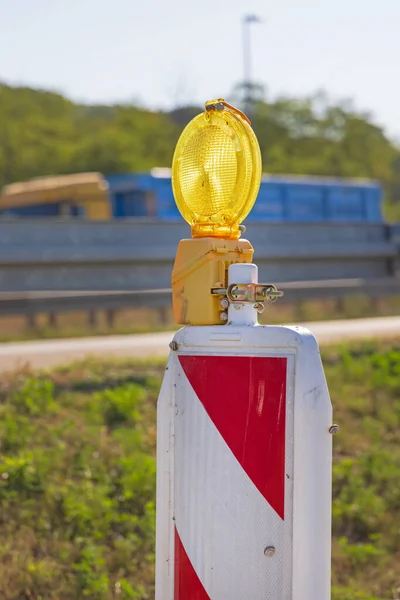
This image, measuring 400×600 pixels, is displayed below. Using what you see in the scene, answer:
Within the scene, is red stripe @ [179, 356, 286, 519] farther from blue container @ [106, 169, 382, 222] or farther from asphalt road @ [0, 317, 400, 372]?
blue container @ [106, 169, 382, 222]

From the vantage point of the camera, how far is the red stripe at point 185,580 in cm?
237

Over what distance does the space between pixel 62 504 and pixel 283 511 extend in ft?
10.9

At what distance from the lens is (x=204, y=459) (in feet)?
A: 7.77

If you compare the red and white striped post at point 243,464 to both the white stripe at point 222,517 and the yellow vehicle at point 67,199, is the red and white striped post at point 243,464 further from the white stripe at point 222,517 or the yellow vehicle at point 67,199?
the yellow vehicle at point 67,199

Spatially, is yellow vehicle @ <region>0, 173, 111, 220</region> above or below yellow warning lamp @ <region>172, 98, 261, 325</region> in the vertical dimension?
above

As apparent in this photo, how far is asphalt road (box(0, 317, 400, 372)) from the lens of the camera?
9336 mm

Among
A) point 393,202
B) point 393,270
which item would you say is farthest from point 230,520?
point 393,202

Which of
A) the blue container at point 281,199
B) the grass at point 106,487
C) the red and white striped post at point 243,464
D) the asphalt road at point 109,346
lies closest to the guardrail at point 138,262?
the asphalt road at point 109,346

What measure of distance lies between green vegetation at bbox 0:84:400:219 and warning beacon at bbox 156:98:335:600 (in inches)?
1825

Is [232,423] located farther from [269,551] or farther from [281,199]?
[281,199]

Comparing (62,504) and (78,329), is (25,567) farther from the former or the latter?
(78,329)

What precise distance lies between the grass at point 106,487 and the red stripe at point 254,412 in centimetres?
247

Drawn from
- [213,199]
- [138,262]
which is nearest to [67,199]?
[138,262]

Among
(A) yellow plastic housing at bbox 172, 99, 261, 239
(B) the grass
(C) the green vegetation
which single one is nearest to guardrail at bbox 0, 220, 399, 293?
(B) the grass
